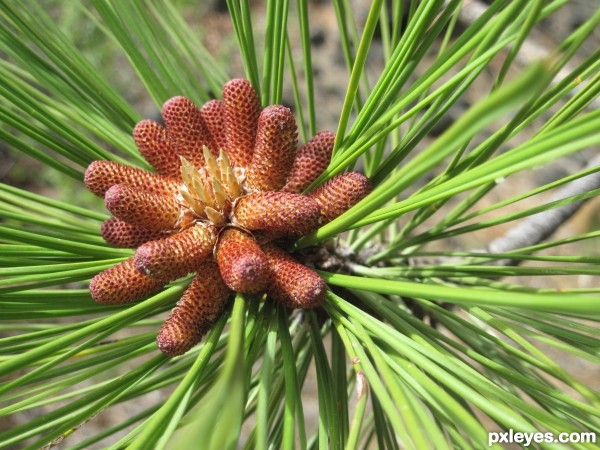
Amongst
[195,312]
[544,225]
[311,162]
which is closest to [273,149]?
[311,162]

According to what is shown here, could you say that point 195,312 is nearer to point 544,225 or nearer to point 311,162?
point 311,162

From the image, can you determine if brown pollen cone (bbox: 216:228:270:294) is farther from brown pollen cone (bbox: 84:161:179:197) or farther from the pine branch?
the pine branch

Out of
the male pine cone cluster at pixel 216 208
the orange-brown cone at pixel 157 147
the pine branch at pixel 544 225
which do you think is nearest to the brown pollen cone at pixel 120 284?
the male pine cone cluster at pixel 216 208

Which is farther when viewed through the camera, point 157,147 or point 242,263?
point 157,147

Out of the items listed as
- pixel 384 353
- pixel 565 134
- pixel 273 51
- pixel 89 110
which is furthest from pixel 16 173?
pixel 565 134

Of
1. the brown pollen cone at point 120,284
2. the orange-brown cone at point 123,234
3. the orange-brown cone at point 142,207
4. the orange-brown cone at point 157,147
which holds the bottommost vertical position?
the brown pollen cone at point 120,284

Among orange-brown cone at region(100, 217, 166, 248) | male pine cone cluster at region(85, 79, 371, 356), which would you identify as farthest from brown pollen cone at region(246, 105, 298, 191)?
orange-brown cone at region(100, 217, 166, 248)

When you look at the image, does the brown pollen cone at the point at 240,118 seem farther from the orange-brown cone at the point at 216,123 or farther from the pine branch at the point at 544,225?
the pine branch at the point at 544,225
